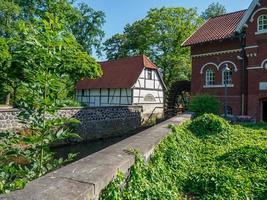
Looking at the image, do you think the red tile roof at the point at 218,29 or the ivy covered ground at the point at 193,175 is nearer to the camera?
the ivy covered ground at the point at 193,175

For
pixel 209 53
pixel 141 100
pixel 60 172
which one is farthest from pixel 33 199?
pixel 141 100

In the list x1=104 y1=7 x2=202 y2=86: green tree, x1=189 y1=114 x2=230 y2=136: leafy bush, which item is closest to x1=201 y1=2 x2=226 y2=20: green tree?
x1=104 y1=7 x2=202 y2=86: green tree

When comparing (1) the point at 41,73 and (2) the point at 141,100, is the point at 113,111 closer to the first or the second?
(2) the point at 141,100

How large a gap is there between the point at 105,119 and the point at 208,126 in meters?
12.1

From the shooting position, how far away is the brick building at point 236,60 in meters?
16.6

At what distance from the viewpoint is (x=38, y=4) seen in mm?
28438

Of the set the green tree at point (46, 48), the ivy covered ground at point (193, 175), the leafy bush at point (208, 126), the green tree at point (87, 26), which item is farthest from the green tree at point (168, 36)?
the green tree at point (46, 48)

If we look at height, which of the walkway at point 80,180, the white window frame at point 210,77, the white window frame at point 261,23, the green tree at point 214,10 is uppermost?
the green tree at point 214,10

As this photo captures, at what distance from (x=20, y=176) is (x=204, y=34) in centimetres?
1941

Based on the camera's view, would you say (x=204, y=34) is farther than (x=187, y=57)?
No

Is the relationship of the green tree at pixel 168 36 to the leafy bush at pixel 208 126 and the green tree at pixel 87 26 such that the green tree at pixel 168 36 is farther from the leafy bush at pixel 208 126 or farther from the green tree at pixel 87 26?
the leafy bush at pixel 208 126

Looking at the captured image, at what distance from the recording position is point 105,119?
20484 millimetres

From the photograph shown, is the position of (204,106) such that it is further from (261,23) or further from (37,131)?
(37,131)

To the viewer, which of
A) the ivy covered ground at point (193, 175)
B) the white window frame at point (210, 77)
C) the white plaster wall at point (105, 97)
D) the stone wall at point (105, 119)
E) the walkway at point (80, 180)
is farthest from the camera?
the white plaster wall at point (105, 97)
